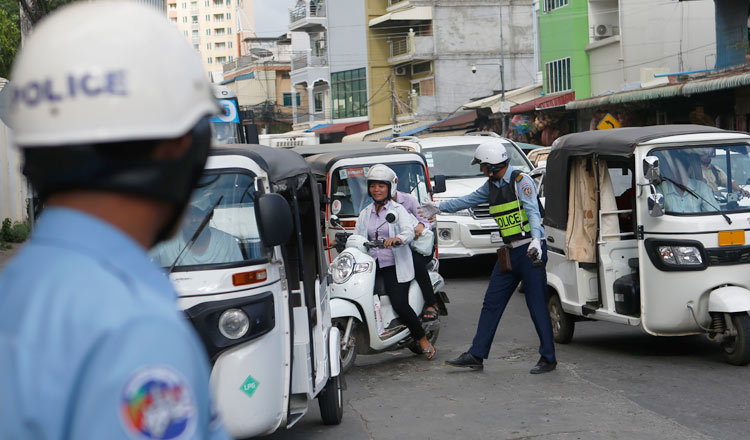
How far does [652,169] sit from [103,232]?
7.82 metres

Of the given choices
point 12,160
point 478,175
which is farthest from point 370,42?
point 478,175

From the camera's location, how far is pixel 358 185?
1411cm

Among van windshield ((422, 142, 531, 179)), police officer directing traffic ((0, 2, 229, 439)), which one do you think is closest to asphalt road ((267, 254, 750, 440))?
police officer directing traffic ((0, 2, 229, 439))

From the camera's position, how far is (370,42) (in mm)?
62719

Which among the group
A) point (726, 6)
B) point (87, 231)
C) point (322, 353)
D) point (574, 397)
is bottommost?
point (574, 397)

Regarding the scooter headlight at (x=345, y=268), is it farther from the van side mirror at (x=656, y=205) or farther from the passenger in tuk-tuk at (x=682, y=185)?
the passenger in tuk-tuk at (x=682, y=185)

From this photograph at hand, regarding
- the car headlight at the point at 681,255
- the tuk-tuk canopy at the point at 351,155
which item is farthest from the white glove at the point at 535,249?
the tuk-tuk canopy at the point at 351,155

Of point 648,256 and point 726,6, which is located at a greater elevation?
point 726,6

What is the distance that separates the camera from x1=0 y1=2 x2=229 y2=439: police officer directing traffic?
128 centimetres

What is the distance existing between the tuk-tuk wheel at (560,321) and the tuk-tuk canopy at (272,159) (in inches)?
164

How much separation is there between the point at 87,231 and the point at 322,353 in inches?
221

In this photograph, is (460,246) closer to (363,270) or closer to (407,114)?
(363,270)

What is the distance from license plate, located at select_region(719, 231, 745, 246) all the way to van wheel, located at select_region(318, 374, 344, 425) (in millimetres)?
3744

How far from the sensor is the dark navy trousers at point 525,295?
873 cm
